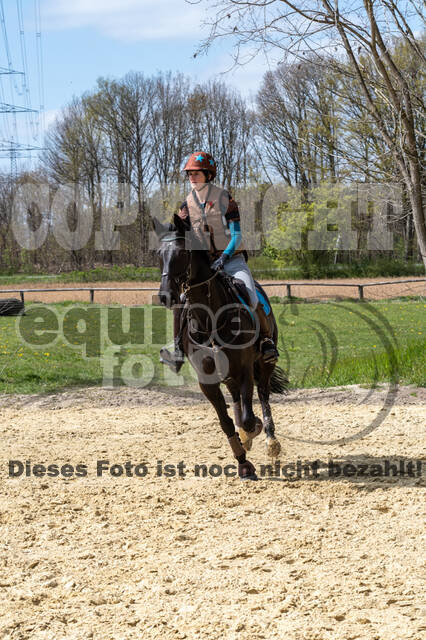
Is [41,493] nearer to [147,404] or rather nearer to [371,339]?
[147,404]

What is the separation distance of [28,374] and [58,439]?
14.2 ft

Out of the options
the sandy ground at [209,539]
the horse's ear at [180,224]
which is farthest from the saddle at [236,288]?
the sandy ground at [209,539]

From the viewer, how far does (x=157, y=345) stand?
16062 mm

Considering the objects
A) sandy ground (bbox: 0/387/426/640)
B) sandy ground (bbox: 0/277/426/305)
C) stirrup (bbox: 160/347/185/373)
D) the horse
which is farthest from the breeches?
sandy ground (bbox: 0/277/426/305)

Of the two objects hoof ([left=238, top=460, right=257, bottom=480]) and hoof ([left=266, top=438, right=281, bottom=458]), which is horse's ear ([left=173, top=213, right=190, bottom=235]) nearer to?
hoof ([left=238, top=460, right=257, bottom=480])

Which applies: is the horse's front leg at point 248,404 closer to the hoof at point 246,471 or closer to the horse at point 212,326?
the horse at point 212,326

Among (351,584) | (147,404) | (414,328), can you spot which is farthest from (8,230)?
(351,584)

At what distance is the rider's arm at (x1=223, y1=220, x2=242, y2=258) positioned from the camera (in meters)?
5.92

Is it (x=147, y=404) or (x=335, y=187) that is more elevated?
(x=335, y=187)

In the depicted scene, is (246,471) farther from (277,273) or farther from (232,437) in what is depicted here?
(277,273)

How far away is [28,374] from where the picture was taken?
1198 cm

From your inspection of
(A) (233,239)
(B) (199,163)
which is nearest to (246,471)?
(A) (233,239)

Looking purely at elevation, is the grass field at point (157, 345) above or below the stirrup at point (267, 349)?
below

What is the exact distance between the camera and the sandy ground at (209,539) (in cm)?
365
